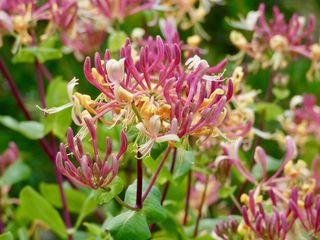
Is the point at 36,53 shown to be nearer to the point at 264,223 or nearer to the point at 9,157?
the point at 9,157

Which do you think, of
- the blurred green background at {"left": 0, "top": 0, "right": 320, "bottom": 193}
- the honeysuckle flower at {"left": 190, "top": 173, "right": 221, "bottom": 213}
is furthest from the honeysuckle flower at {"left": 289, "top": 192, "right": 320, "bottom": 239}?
the blurred green background at {"left": 0, "top": 0, "right": 320, "bottom": 193}

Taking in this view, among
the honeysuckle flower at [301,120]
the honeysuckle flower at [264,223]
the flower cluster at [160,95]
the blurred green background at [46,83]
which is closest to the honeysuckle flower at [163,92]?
the flower cluster at [160,95]

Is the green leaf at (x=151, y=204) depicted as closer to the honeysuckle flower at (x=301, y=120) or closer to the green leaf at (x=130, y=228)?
the green leaf at (x=130, y=228)

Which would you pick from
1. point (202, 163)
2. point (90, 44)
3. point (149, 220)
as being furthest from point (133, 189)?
point (90, 44)

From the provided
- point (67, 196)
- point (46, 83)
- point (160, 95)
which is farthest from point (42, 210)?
point (46, 83)

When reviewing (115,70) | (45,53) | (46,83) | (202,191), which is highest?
(115,70)

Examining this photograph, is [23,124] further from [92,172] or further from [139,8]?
[92,172]
